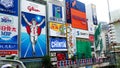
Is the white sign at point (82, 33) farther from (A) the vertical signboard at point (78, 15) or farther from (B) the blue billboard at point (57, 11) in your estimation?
(B) the blue billboard at point (57, 11)

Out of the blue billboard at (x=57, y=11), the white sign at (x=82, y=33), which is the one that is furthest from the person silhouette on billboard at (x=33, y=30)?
the white sign at (x=82, y=33)

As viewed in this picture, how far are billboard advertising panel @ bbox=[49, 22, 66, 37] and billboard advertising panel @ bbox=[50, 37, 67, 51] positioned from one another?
21.4 inches

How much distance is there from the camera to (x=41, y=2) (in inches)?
881

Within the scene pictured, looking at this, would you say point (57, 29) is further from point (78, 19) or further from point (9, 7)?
point (9, 7)

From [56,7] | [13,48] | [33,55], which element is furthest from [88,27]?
[13,48]

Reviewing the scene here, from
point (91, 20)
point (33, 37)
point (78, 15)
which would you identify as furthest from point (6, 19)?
point (91, 20)

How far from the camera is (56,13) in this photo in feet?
78.5

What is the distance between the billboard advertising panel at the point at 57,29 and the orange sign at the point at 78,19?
241 cm

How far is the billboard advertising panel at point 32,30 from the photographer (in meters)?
19.6

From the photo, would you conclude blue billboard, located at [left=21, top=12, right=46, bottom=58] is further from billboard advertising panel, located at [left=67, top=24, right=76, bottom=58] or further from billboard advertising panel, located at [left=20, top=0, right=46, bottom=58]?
billboard advertising panel, located at [left=67, top=24, right=76, bottom=58]

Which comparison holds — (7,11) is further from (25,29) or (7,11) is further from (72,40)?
(72,40)

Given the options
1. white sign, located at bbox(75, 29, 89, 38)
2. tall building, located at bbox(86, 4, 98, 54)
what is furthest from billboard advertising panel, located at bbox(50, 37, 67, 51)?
tall building, located at bbox(86, 4, 98, 54)

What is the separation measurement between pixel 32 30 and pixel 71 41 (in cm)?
651

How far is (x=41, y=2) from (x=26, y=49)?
215 inches
